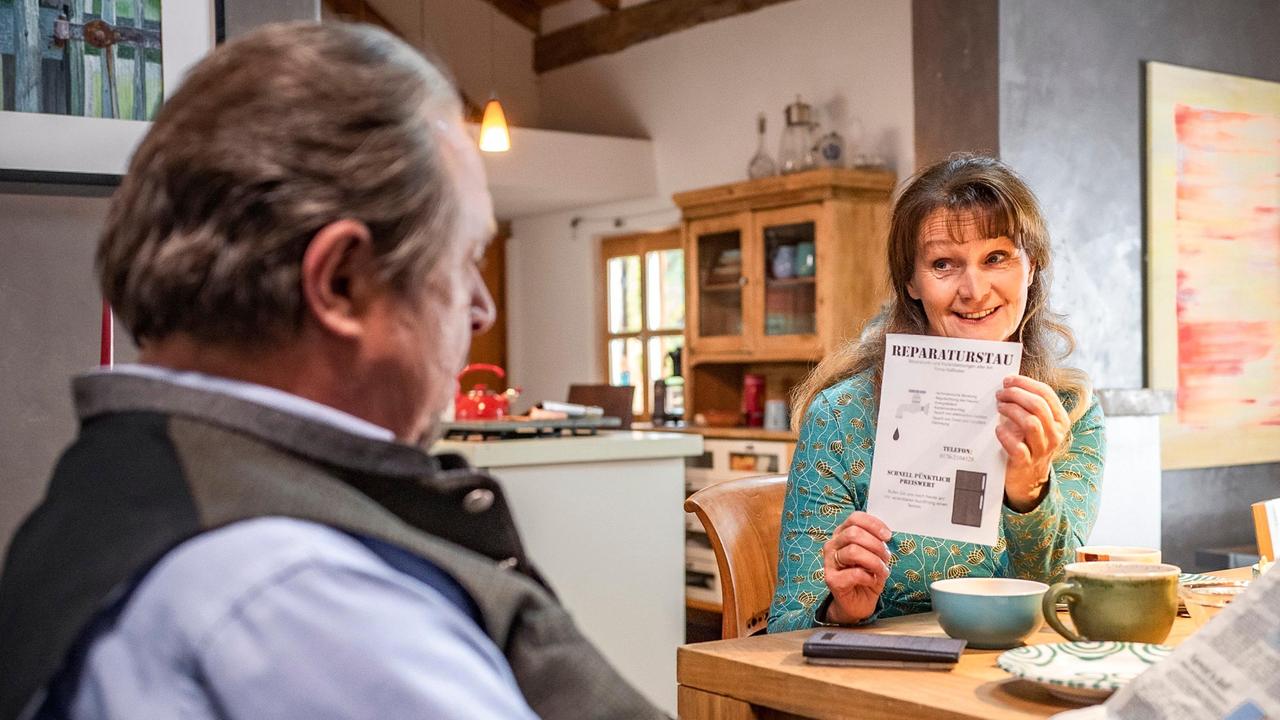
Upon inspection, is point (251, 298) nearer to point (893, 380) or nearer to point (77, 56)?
point (893, 380)

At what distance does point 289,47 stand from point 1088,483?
1.41 m

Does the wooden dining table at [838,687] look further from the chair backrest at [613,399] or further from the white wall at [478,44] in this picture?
the white wall at [478,44]

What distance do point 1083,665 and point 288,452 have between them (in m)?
0.79

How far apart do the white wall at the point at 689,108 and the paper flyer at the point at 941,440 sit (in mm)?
4605

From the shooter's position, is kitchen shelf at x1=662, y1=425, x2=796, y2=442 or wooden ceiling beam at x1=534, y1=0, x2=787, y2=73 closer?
kitchen shelf at x1=662, y1=425, x2=796, y2=442

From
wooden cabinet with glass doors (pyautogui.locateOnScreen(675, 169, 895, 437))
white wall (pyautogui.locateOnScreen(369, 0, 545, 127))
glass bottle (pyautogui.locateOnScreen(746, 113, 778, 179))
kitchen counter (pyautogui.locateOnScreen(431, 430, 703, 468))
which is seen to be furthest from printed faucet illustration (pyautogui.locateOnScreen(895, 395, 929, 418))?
white wall (pyautogui.locateOnScreen(369, 0, 545, 127))

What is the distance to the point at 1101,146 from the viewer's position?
3.97 m

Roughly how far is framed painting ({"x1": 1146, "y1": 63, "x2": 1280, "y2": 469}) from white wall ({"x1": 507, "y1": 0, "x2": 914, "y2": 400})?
1735 millimetres

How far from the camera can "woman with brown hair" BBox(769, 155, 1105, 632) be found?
163 centimetres

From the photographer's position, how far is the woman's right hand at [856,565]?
1.48 metres

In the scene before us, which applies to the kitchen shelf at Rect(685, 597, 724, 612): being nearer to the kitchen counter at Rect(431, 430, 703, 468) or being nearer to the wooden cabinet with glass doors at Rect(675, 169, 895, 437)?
the wooden cabinet with glass doors at Rect(675, 169, 895, 437)

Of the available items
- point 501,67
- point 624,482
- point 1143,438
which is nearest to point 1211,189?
point 1143,438

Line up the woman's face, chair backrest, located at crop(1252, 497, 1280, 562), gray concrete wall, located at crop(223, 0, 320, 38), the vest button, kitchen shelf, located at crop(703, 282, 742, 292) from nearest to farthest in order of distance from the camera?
the vest button → chair backrest, located at crop(1252, 497, 1280, 562) → the woman's face → gray concrete wall, located at crop(223, 0, 320, 38) → kitchen shelf, located at crop(703, 282, 742, 292)

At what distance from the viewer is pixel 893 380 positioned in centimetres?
148
